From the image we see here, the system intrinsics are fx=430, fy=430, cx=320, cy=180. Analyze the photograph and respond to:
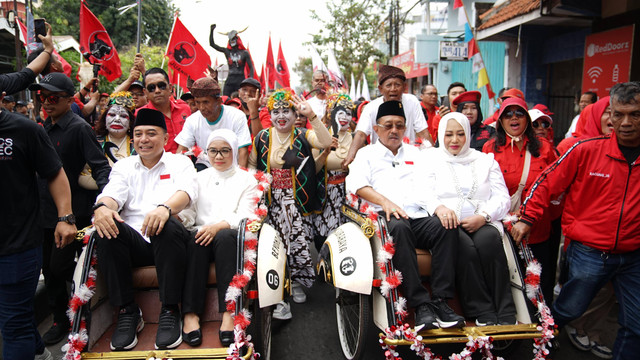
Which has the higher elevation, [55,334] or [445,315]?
[445,315]

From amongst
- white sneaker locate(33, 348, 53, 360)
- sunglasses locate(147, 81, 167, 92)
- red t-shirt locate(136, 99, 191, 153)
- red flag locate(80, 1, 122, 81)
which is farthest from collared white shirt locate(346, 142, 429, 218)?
red flag locate(80, 1, 122, 81)

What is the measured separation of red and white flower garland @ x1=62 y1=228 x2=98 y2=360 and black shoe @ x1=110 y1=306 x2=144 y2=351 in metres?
0.19

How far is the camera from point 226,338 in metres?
2.90

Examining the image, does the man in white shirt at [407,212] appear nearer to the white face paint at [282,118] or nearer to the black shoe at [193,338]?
the white face paint at [282,118]

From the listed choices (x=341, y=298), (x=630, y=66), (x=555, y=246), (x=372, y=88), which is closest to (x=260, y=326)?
(x=341, y=298)

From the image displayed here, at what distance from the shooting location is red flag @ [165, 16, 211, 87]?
7.27 metres

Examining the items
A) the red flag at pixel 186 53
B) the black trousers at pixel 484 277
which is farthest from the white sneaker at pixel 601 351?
the red flag at pixel 186 53

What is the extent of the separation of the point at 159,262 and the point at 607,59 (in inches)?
354

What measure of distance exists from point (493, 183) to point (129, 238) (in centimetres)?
298

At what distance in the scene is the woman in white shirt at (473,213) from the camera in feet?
10.6

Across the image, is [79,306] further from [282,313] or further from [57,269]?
[282,313]

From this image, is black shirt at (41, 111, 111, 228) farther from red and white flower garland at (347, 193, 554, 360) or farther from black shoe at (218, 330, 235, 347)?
red and white flower garland at (347, 193, 554, 360)

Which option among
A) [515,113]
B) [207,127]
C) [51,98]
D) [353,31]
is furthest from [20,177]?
[353,31]

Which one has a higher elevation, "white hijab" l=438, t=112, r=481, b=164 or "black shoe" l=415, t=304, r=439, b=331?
"white hijab" l=438, t=112, r=481, b=164
